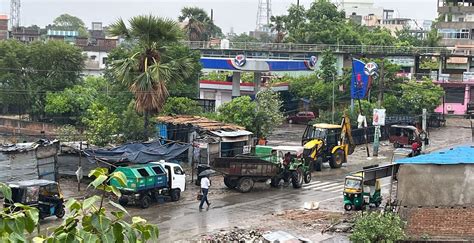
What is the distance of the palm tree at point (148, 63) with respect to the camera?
28.4 m

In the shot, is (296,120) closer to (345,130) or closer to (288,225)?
(345,130)

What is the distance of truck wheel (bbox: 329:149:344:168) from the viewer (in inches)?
1345

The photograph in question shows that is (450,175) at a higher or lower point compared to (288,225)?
higher

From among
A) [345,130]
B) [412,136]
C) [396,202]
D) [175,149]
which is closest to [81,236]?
[396,202]

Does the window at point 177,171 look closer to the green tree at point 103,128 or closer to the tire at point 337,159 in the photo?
the green tree at point 103,128

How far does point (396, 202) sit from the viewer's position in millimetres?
19906

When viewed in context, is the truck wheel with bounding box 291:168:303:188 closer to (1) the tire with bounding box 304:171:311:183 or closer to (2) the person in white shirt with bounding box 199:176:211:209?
(1) the tire with bounding box 304:171:311:183

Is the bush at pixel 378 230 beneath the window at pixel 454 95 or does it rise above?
beneath

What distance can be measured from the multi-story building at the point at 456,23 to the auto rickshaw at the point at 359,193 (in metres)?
54.4

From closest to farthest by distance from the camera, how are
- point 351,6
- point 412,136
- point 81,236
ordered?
point 81,236 → point 412,136 → point 351,6

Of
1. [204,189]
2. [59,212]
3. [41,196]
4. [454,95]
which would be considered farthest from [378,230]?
[454,95]

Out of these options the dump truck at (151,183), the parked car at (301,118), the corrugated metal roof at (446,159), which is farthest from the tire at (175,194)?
the parked car at (301,118)

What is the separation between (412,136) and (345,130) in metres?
8.21

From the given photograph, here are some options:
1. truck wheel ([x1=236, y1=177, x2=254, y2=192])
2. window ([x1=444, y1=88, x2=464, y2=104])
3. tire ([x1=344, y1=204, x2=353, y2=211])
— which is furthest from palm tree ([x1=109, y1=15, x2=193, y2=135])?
window ([x1=444, y1=88, x2=464, y2=104])
